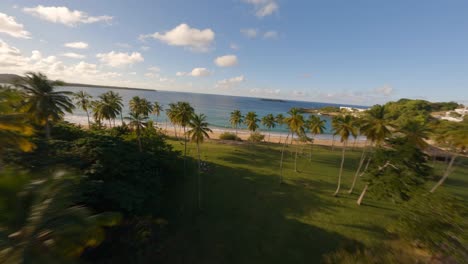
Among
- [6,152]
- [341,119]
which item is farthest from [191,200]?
[341,119]

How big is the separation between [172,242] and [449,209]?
23.2 metres

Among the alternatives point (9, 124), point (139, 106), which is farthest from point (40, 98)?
point (139, 106)

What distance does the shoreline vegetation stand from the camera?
6594 mm

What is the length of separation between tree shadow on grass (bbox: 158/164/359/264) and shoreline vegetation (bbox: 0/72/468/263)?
0.40ft

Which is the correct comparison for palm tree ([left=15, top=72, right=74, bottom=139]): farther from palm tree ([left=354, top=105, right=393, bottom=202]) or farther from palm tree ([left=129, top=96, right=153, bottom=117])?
palm tree ([left=354, top=105, right=393, bottom=202])

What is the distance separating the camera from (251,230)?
21734 mm

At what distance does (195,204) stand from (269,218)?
10073mm

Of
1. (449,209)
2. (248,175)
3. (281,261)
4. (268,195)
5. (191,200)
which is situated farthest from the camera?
(248,175)

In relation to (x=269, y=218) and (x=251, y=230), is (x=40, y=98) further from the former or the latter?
(x=269, y=218)

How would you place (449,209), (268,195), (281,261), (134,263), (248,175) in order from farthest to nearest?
(248,175) → (268,195) → (281,261) → (134,263) → (449,209)

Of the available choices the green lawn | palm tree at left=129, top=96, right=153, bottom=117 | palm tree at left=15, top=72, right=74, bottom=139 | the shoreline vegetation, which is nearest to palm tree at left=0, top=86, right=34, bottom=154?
the shoreline vegetation

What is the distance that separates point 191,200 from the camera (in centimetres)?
2738

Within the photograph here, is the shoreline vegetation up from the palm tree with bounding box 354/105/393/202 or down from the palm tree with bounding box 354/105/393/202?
down

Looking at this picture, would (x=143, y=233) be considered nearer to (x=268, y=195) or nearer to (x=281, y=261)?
(x=281, y=261)
